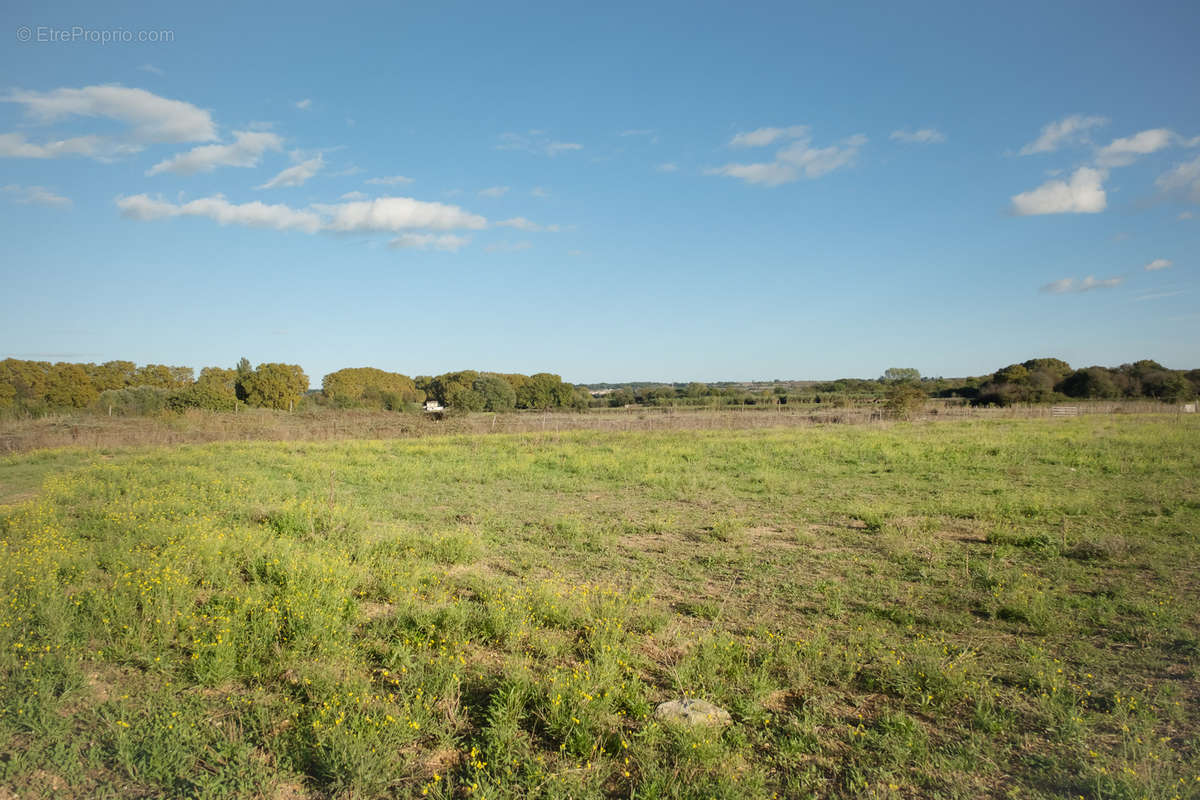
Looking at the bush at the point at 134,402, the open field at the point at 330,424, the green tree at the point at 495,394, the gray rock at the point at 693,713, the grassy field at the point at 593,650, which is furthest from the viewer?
the green tree at the point at 495,394

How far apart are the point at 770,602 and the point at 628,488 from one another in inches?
324

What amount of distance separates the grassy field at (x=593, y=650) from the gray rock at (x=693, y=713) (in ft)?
0.40

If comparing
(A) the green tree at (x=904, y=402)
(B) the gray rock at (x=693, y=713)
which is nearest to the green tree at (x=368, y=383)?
(A) the green tree at (x=904, y=402)

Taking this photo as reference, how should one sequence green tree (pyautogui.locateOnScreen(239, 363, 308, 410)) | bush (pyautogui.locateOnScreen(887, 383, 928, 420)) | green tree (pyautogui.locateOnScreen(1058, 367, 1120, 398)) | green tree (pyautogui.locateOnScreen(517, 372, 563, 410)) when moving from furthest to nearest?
1. green tree (pyautogui.locateOnScreen(517, 372, 563, 410))
2. green tree (pyautogui.locateOnScreen(1058, 367, 1120, 398))
3. green tree (pyautogui.locateOnScreen(239, 363, 308, 410))
4. bush (pyautogui.locateOnScreen(887, 383, 928, 420))

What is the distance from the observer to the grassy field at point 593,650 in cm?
360

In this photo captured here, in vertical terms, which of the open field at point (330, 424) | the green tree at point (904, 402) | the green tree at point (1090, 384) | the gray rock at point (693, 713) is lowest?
the gray rock at point (693, 713)

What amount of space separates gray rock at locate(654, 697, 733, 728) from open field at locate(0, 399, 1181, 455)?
2742cm

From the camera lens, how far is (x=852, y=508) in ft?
37.9

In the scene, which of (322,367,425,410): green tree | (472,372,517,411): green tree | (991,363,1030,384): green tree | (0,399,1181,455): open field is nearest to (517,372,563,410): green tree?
(472,372,517,411): green tree

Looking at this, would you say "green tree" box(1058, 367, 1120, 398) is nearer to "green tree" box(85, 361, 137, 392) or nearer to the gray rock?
the gray rock

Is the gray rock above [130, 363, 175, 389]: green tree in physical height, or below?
below

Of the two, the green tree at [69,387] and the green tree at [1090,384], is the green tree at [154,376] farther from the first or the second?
the green tree at [1090,384]

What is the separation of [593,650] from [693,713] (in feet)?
4.08

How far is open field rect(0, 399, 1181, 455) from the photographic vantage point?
86.5ft
